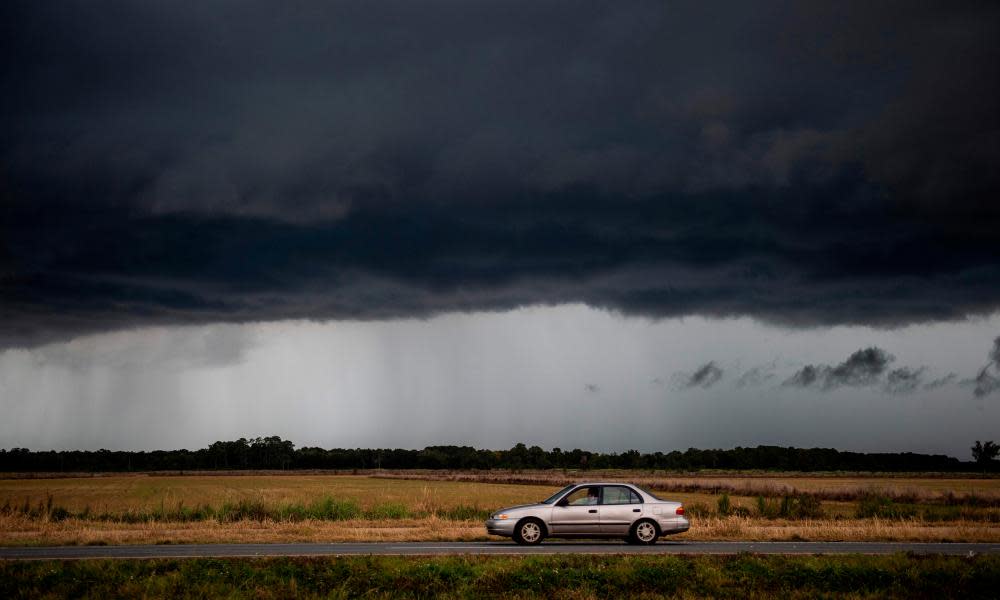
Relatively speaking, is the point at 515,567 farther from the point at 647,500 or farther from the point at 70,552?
the point at 70,552

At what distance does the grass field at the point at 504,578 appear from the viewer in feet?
64.1

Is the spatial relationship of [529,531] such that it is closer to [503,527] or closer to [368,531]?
[503,527]

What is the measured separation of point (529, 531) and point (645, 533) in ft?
11.9

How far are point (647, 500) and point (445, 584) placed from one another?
8906mm

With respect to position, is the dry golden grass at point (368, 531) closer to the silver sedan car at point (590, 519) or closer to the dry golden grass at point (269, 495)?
the silver sedan car at point (590, 519)

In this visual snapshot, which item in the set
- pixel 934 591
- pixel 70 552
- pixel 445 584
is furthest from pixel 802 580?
pixel 70 552

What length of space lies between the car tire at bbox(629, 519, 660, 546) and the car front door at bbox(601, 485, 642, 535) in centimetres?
28

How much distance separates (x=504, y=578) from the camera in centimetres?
2002

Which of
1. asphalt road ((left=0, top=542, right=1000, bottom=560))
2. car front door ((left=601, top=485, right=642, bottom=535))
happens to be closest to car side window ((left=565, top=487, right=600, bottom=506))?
car front door ((left=601, top=485, right=642, bottom=535))

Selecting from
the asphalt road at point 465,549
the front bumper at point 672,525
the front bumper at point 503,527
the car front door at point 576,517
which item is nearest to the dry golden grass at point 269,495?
the asphalt road at point 465,549

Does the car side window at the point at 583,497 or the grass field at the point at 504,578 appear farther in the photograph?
the car side window at the point at 583,497

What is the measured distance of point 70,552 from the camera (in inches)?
998

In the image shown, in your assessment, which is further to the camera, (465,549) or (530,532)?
(530,532)

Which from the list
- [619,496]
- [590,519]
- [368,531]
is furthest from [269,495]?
[619,496]
